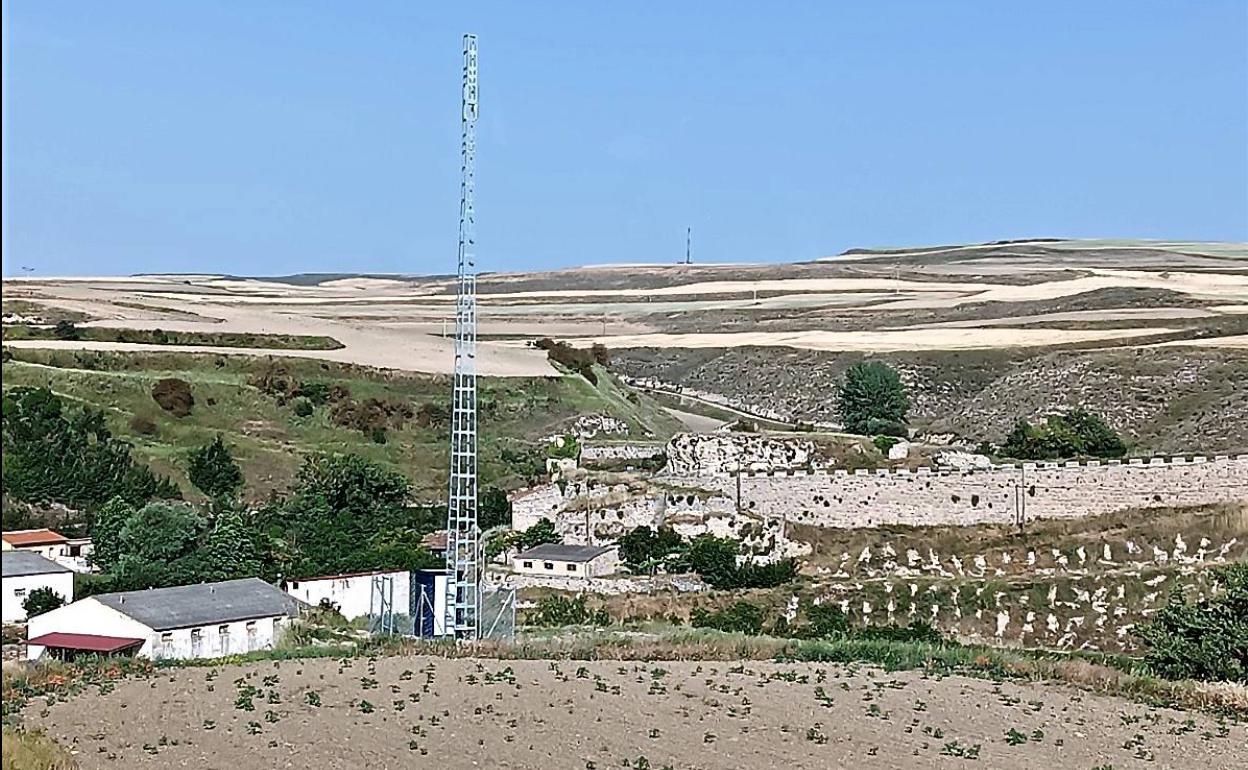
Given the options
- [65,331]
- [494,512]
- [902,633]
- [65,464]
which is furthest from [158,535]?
[65,331]

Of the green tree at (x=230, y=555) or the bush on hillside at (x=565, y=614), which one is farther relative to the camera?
the green tree at (x=230, y=555)

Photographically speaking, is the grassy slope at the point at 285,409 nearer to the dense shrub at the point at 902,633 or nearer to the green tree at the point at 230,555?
the green tree at the point at 230,555

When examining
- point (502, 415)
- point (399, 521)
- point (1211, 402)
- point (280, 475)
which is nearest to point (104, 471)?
point (280, 475)

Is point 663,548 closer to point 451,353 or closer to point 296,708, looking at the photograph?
point 296,708

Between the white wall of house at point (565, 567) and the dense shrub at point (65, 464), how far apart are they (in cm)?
1138

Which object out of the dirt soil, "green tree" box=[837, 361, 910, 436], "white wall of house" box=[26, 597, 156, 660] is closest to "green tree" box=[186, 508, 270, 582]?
"white wall of house" box=[26, 597, 156, 660]

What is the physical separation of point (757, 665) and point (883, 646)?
246cm

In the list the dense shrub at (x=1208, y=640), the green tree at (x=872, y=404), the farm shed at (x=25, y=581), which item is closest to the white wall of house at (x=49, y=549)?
the farm shed at (x=25, y=581)

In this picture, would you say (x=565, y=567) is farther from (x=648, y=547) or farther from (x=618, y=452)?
(x=618, y=452)

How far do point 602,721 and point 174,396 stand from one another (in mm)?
33511

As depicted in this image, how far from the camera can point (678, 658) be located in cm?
1984

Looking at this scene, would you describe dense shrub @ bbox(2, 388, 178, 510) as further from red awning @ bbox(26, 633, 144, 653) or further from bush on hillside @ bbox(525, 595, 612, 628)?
bush on hillside @ bbox(525, 595, 612, 628)

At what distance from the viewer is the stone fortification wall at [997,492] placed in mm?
28484

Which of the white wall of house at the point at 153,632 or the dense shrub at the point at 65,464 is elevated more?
the dense shrub at the point at 65,464
